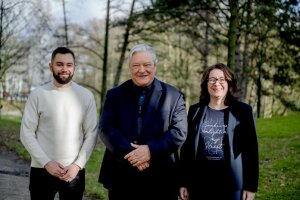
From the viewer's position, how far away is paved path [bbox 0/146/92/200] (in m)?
6.26

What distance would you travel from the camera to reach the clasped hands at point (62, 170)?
3377 millimetres

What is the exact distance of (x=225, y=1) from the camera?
11375 mm

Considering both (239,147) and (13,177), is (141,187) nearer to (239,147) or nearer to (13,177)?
(239,147)

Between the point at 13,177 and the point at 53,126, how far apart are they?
479 cm

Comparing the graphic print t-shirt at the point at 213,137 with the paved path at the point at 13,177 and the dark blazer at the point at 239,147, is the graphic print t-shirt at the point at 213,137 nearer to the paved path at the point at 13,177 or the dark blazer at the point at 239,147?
the dark blazer at the point at 239,147

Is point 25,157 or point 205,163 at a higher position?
point 205,163

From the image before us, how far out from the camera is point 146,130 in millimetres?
3234

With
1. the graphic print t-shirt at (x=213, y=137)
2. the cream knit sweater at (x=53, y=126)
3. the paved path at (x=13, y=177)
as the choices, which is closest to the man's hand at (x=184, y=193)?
the graphic print t-shirt at (x=213, y=137)

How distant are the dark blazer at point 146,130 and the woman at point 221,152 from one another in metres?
0.19

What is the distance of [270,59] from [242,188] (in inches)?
903

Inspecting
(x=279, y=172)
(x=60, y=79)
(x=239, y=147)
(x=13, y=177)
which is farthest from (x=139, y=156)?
(x=279, y=172)

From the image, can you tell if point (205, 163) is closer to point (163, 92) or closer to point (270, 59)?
point (163, 92)

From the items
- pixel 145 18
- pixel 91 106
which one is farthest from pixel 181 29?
pixel 91 106

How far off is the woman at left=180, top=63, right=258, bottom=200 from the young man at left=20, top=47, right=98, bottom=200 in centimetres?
102
